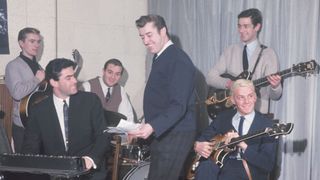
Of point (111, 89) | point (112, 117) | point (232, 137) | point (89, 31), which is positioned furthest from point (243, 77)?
point (89, 31)

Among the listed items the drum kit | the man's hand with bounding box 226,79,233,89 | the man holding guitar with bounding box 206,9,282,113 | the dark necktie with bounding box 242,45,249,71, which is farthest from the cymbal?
the dark necktie with bounding box 242,45,249,71

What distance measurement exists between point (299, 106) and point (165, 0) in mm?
1769

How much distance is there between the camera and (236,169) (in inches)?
101

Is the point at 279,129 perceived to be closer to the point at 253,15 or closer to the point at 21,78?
the point at 253,15

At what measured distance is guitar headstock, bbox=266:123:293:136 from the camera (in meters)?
2.32

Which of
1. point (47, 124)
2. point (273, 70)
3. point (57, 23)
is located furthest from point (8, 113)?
point (273, 70)

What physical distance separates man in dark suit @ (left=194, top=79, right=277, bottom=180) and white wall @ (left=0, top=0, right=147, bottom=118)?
2012mm

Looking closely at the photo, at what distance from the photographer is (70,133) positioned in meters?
2.48

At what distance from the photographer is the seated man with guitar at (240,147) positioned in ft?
8.20

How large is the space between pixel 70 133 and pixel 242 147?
96 centimetres

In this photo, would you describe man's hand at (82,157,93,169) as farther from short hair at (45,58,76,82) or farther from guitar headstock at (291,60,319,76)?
guitar headstock at (291,60,319,76)

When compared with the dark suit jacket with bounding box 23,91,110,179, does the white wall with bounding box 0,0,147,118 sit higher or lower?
higher

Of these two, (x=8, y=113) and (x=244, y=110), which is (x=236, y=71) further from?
(x=8, y=113)

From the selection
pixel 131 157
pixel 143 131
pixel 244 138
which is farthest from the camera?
pixel 131 157
